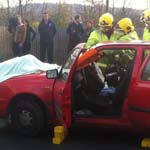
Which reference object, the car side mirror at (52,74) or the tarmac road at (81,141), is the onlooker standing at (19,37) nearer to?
the tarmac road at (81,141)

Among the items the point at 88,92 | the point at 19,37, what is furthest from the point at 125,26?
the point at 19,37

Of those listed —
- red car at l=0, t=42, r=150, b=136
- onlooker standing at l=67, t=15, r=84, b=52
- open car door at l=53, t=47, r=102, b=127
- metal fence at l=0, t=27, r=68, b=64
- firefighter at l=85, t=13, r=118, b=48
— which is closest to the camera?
red car at l=0, t=42, r=150, b=136

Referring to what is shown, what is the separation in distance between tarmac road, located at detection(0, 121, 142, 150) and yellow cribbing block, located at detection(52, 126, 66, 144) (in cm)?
7

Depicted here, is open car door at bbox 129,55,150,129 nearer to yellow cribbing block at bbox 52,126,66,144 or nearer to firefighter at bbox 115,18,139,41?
yellow cribbing block at bbox 52,126,66,144

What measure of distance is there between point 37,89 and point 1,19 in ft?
59.8

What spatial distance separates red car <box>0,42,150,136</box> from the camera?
7.01m

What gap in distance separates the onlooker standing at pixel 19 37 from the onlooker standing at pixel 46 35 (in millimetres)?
643

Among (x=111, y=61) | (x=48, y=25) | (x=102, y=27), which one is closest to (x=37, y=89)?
(x=111, y=61)

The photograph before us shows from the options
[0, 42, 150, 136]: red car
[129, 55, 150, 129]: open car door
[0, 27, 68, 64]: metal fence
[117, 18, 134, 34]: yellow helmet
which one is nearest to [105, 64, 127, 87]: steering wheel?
[0, 42, 150, 136]: red car

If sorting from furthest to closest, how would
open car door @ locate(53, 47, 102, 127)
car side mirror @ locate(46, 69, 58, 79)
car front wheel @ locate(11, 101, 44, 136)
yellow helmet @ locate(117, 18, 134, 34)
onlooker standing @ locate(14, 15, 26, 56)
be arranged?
Result: 1. onlooker standing @ locate(14, 15, 26, 56)
2. yellow helmet @ locate(117, 18, 134, 34)
3. car front wheel @ locate(11, 101, 44, 136)
4. car side mirror @ locate(46, 69, 58, 79)
5. open car door @ locate(53, 47, 102, 127)

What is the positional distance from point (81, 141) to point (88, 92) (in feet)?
2.41

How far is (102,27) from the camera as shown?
9.16 m

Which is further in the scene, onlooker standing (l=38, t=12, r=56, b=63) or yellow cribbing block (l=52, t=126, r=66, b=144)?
onlooker standing (l=38, t=12, r=56, b=63)

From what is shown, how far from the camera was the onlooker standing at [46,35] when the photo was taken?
16797 millimetres
